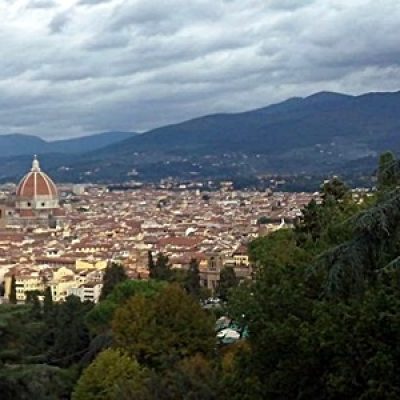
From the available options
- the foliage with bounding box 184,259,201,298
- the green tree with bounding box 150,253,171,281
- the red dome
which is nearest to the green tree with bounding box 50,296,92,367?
the foliage with bounding box 184,259,201,298

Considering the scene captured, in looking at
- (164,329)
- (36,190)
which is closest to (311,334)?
(164,329)

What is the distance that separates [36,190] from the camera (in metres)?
93.5

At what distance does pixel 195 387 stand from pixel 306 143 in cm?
19071

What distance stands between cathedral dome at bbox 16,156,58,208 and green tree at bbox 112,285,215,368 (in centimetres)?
7912

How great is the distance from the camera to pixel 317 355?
25.1 ft

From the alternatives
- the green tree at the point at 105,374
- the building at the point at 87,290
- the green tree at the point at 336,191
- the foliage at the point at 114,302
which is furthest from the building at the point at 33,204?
the green tree at the point at 105,374

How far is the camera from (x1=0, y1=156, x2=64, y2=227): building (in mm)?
93875

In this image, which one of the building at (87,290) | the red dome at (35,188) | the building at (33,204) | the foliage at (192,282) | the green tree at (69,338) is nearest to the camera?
the green tree at (69,338)

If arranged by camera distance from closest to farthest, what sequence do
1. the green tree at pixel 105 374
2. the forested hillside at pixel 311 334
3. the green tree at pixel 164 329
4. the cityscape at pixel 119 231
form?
the forested hillside at pixel 311 334 < the green tree at pixel 105 374 < the green tree at pixel 164 329 < the cityscape at pixel 119 231

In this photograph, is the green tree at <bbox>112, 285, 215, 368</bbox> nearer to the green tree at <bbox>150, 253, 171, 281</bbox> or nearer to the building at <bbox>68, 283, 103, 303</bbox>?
the green tree at <bbox>150, 253, 171, 281</bbox>

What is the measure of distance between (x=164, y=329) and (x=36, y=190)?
3142 inches

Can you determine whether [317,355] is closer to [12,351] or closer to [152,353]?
[12,351]

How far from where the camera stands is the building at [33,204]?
3696 inches

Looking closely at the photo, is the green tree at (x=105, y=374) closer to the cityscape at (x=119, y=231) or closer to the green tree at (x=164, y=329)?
the green tree at (x=164, y=329)
